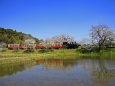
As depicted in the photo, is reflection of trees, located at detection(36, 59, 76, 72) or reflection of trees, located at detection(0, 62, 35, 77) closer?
reflection of trees, located at detection(0, 62, 35, 77)

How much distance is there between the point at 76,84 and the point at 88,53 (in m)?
33.6

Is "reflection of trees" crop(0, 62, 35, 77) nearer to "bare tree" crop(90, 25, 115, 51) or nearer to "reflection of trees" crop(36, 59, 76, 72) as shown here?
"reflection of trees" crop(36, 59, 76, 72)

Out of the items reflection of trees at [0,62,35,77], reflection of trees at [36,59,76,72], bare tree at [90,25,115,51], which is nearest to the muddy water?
reflection of trees at [0,62,35,77]

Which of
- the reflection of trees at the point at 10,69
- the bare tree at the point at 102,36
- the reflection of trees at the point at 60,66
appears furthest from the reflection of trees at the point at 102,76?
the bare tree at the point at 102,36

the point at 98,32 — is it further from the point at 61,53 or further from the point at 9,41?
the point at 9,41

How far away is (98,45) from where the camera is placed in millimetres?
49469

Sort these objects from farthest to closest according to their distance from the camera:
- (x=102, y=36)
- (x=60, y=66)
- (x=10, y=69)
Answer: (x=102, y=36) < (x=60, y=66) < (x=10, y=69)

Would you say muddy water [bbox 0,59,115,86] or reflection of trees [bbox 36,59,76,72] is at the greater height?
reflection of trees [bbox 36,59,76,72]

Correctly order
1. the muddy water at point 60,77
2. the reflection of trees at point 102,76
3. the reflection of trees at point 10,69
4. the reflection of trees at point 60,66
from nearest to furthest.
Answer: the muddy water at point 60,77, the reflection of trees at point 102,76, the reflection of trees at point 10,69, the reflection of trees at point 60,66

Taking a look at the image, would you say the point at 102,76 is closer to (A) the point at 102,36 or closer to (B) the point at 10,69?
(B) the point at 10,69

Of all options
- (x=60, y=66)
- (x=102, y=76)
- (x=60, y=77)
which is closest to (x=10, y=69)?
(x=60, y=66)

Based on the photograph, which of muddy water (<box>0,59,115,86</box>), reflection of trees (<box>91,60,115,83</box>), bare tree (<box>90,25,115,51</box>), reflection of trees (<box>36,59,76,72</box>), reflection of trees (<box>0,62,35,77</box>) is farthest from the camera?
bare tree (<box>90,25,115,51</box>)

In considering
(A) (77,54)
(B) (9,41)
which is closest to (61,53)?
(A) (77,54)

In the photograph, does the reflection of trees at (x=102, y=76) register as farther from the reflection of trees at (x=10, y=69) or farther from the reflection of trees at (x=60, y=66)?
the reflection of trees at (x=10, y=69)
